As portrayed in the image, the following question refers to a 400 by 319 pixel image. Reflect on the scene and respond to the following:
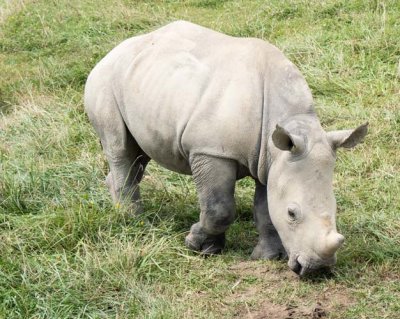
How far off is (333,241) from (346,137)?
685 mm

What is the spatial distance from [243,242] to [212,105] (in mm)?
1281

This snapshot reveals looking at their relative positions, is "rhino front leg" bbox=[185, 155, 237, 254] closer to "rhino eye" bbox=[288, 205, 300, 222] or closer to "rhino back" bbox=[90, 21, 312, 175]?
"rhino back" bbox=[90, 21, 312, 175]

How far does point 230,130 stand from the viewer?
5891 millimetres

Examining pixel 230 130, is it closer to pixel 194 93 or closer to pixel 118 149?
pixel 194 93

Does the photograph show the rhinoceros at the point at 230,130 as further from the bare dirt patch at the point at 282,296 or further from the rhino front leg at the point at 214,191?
the bare dirt patch at the point at 282,296

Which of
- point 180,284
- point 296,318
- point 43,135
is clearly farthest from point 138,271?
point 43,135

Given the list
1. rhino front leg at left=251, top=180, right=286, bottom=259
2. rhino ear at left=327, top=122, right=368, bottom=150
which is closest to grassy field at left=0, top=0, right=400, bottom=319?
rhino front leg at left=251, top=180, right=286, bottom=259

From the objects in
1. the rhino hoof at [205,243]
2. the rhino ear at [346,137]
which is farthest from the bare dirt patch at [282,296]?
the rhino ear at [346,137]

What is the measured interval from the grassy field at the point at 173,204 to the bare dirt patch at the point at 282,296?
1cm

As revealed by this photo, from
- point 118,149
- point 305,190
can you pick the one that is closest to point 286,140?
point 305,190

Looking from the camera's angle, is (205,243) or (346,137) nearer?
(346,137)

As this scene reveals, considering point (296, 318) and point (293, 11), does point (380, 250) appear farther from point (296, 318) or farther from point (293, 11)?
point (293, 11)

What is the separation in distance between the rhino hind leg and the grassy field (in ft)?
0.55

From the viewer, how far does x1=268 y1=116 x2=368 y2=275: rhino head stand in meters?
5.60
